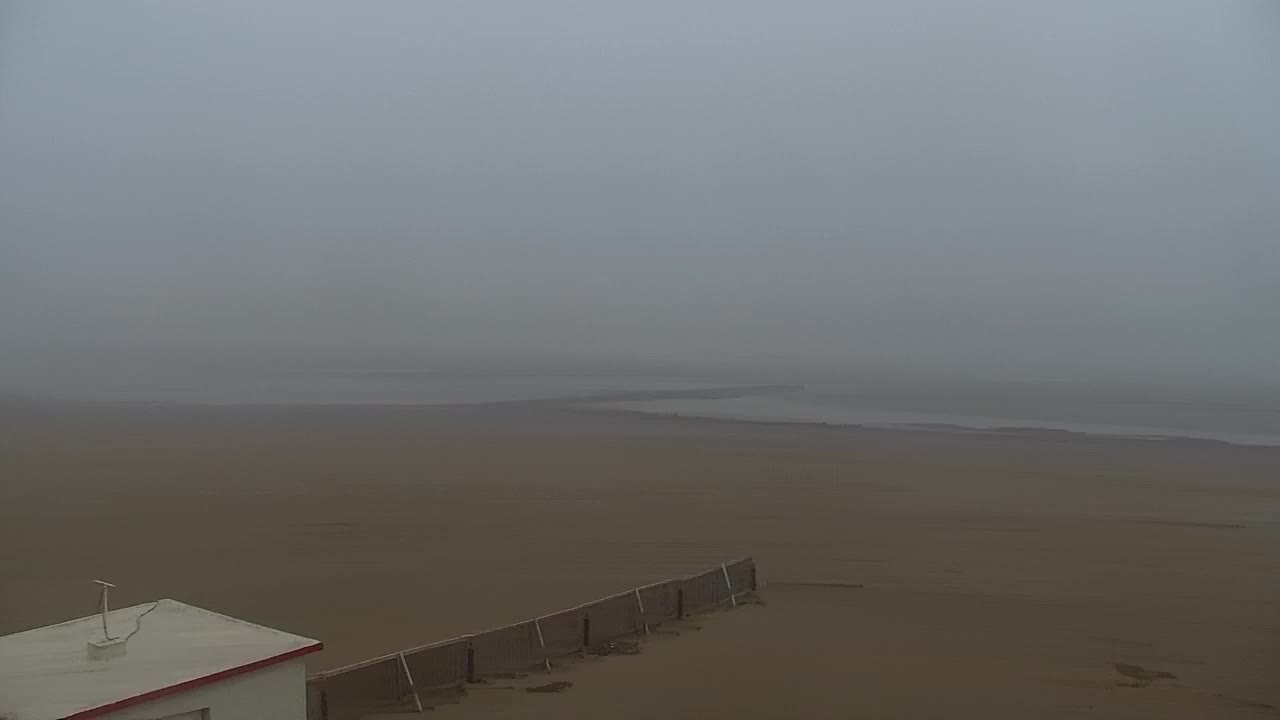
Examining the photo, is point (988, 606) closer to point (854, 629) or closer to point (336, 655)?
point (854, 629)

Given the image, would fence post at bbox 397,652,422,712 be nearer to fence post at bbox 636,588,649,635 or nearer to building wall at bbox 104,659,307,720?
building wall at bbox 104,659,307,720

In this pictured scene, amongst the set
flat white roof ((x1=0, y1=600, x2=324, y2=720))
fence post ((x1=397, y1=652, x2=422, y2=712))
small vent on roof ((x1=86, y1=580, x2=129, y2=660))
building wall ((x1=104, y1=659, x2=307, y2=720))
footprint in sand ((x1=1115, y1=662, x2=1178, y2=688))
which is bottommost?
→ footprint in sand ((x1=1115, y1=662, x2=1178, y2=688))

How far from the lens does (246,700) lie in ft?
7.32

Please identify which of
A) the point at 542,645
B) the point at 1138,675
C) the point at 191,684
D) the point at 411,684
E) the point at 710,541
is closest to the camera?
the point at 191,684

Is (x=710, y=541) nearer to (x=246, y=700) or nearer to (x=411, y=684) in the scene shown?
(x=411, y=684)

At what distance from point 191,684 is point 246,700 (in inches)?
7.8

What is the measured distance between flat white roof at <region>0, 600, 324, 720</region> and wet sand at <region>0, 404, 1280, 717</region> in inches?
49.1

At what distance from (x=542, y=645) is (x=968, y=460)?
4.92 meters

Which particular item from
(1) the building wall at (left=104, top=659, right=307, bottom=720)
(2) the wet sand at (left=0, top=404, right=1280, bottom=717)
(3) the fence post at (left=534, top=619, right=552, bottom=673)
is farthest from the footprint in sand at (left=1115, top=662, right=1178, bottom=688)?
(1) the building wall at (left=104, top=659, right=307, bottom=720)

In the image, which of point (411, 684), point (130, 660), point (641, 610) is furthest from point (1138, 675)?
point (130, 660)

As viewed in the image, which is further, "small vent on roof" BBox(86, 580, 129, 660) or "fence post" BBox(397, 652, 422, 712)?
"fence post" BBox(397, 652, 422, 712)

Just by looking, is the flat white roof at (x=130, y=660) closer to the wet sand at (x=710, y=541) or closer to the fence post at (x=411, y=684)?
the fence post at (x=411, y=684)

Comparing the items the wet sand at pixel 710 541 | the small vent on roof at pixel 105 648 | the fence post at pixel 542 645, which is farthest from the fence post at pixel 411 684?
the small vent on roof at pixel 105 648

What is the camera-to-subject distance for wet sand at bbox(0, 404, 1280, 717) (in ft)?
12.4
